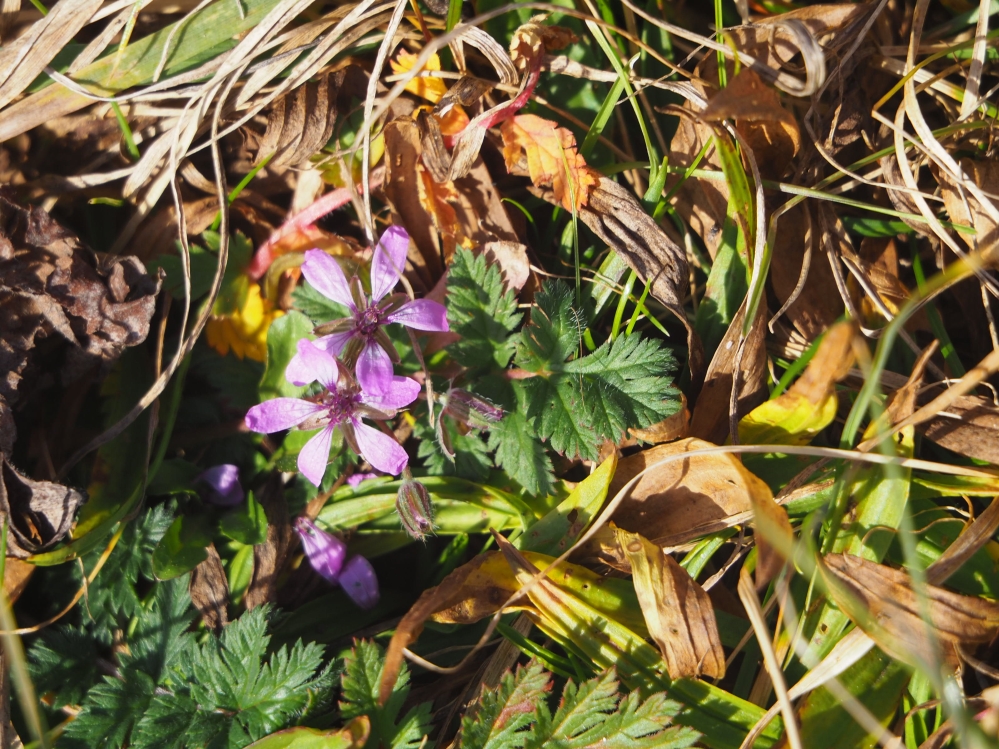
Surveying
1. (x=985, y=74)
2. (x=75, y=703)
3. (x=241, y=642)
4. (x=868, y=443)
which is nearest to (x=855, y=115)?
(x=985, y=74)

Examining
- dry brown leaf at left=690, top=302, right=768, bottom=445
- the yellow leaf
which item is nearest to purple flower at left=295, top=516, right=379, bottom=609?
dry brown leaf at left=690, top=302, right=768, bottom=445

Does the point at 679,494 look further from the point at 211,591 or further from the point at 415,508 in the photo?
the point at 211,591

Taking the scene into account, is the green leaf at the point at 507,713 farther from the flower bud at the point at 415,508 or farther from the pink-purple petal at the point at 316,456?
the pink-purple petal at the point at 316,456

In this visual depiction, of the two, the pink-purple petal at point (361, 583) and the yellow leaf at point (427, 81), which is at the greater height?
the yellow leaf at point (427, 81)

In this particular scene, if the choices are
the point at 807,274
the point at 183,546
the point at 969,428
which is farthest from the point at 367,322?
the point at 969,428

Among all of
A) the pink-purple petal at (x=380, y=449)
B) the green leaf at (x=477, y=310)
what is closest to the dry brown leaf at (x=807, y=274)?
the green leaf at (x=477, y=310)

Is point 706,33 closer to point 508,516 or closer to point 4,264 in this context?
point 508,516
